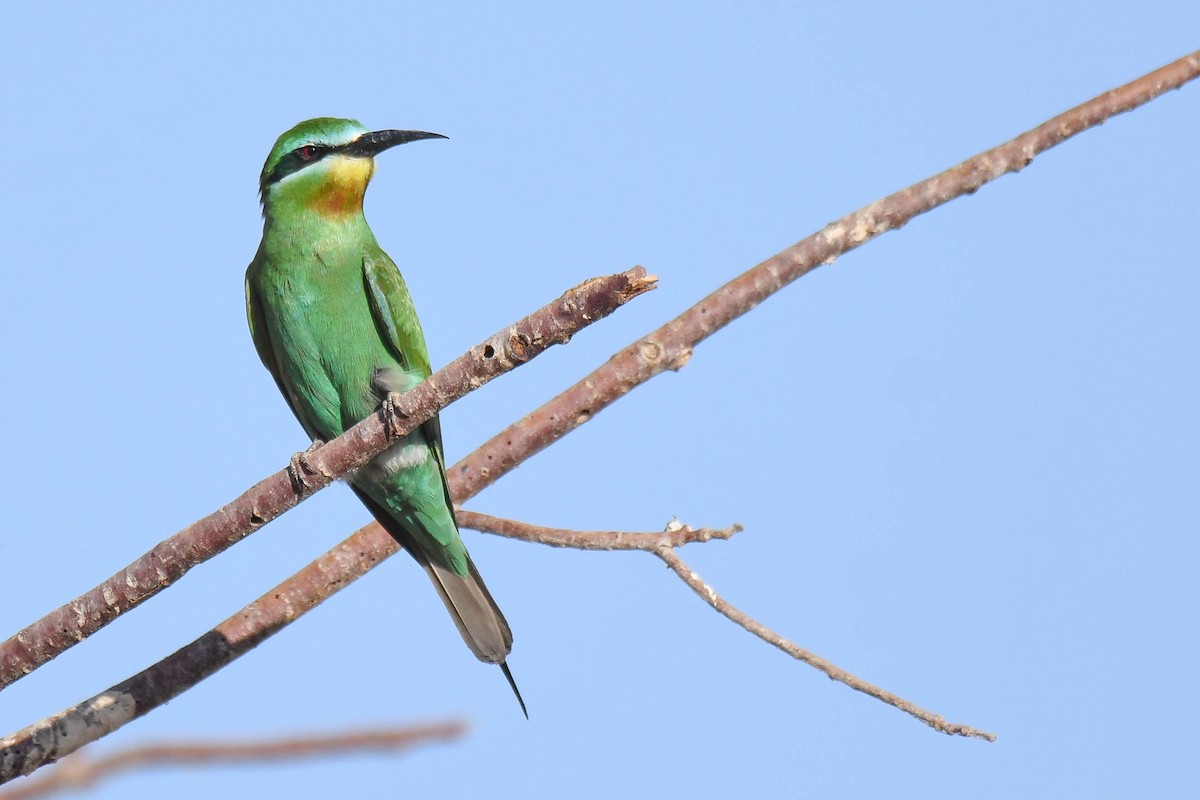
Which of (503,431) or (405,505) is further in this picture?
(405,505)

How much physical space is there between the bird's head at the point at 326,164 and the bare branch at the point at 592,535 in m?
1.29

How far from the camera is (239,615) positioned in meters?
3.88

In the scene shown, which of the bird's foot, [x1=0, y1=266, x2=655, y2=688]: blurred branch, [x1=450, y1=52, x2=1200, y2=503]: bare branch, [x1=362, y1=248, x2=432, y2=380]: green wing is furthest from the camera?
[x1=362, y1=248, x2=432, y2=380]: green wing

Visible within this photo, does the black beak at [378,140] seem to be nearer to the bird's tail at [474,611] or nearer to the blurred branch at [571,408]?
the blurred branch at [571,408]

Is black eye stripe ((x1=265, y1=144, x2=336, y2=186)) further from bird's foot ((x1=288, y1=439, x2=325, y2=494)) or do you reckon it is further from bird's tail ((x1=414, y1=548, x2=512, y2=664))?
bird's foot ((x1=288, y1=439, x2=325, y2=494))

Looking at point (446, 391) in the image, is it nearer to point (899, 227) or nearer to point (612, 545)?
point (612, 545)

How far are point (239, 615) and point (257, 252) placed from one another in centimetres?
166

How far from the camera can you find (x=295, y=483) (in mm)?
3416

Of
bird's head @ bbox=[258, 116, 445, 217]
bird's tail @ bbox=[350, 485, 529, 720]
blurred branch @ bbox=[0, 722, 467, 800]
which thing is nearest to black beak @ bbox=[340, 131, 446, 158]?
bird's head @ bbox=[258, 116, 445, 217]

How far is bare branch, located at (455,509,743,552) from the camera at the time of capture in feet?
11.6

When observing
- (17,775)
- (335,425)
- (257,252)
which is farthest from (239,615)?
(257,252)

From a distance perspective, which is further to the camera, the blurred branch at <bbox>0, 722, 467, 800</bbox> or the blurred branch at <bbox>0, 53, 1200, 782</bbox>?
the blurred branch at <bbox>0, 53, 1200, 782</bbox>

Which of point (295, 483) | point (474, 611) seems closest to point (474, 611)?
point (474, 611)

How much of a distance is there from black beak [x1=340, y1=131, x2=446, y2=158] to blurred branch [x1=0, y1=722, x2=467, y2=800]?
362cm
